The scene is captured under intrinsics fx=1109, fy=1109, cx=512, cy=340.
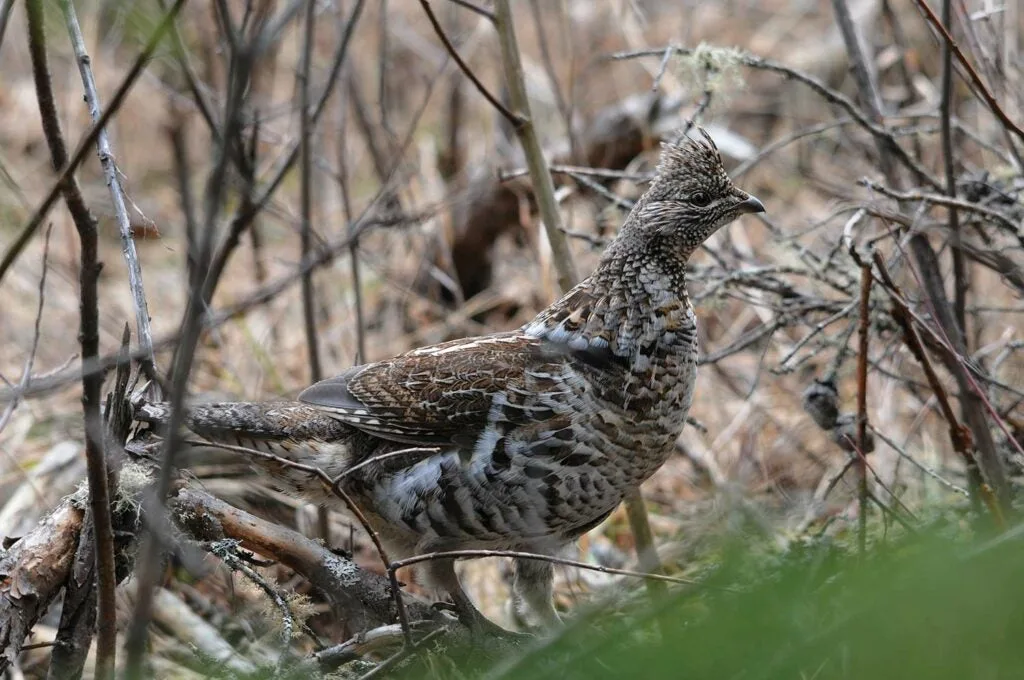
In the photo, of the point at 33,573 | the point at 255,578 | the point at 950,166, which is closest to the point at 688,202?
the point at 950,166

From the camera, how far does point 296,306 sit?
752cm

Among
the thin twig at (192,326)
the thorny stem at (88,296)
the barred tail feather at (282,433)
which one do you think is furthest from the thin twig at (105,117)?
the barred tail feather at (282,433)

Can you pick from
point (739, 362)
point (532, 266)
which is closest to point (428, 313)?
point (532, 266)

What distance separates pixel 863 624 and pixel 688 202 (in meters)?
2.12

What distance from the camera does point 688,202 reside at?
3.68 meters

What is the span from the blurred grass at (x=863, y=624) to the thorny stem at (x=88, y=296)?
1.12 meters

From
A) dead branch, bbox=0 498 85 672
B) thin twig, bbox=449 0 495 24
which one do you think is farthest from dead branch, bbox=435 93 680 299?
dead branch, bbox=0 498 85 672

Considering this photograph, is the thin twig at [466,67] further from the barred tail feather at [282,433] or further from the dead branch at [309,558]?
the dead branch at [309,558]

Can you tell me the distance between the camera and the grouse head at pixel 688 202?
3678 millimetres

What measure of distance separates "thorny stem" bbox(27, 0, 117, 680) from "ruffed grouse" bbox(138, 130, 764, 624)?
121 centimetres

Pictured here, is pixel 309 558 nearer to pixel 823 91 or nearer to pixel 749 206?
pixel 749 206

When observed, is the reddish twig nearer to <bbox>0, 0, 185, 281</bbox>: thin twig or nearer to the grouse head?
the grouse head

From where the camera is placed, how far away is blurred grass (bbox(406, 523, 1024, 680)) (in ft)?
5.52

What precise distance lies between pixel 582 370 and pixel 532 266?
12.0 ft
